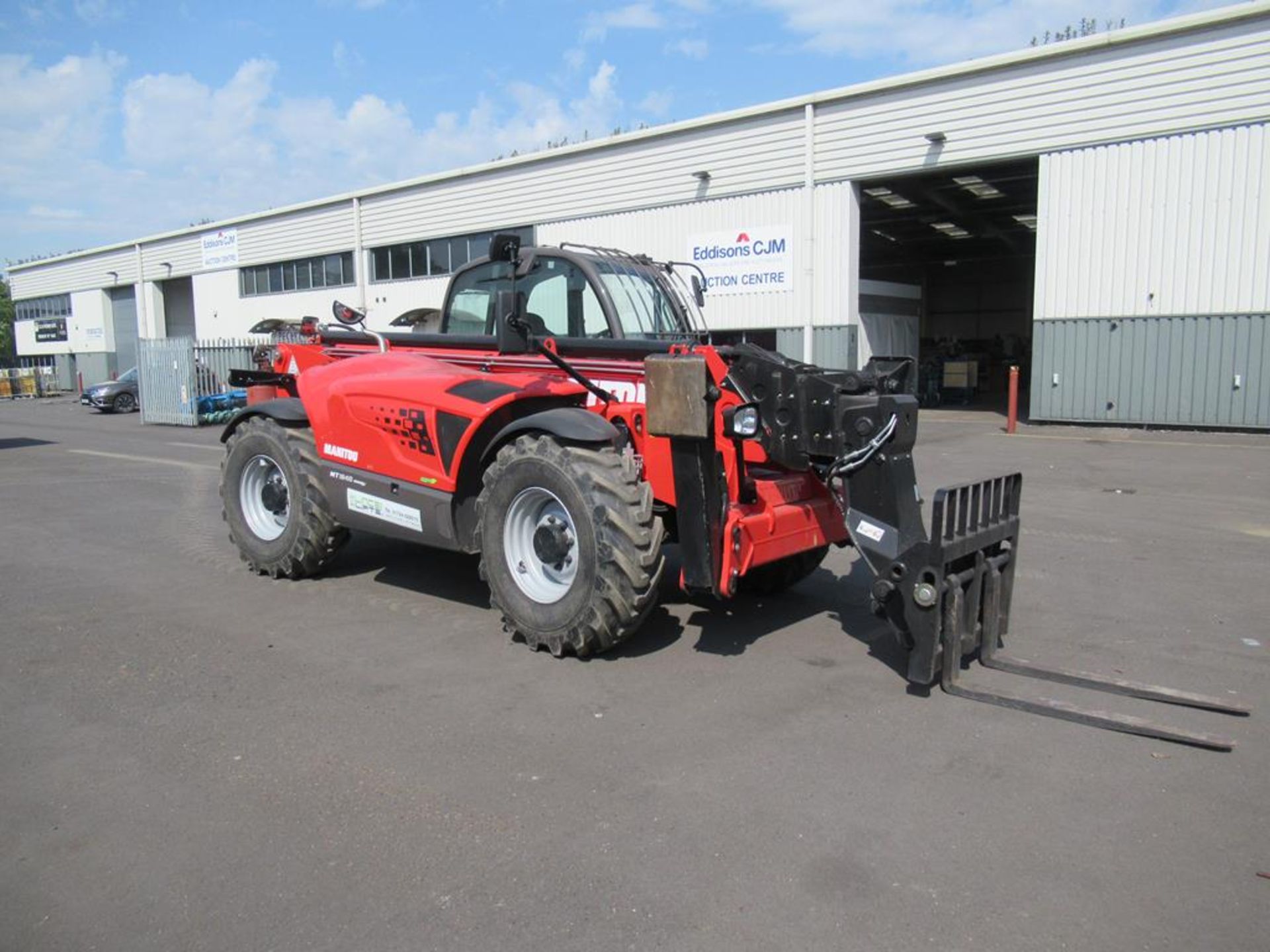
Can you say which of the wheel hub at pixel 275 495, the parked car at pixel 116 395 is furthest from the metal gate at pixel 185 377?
the wheel hub at pixel 275 495

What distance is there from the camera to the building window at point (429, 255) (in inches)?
1113

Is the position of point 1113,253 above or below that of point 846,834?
above

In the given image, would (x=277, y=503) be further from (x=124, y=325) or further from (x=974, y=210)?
(x=124, y=325)

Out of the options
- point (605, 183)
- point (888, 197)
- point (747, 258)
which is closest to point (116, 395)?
point (605, 183)

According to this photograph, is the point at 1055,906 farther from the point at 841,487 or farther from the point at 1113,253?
the point at 1113,253

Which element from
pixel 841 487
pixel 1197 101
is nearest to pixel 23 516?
pixel 841 487

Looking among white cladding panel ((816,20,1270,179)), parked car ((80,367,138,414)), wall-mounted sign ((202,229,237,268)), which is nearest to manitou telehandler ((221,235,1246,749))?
white cladding panel ((816,20,1270,179))

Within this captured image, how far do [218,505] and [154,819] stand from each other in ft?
24.9

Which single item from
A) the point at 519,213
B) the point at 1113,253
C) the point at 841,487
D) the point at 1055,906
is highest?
the point at 519,213

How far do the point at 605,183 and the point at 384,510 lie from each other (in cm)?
2026

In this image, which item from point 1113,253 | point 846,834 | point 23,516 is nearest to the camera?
point 846,834

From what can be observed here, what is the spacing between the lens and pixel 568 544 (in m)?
5.29

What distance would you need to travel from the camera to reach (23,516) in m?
9.99

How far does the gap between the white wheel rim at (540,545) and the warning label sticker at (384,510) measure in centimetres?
80
